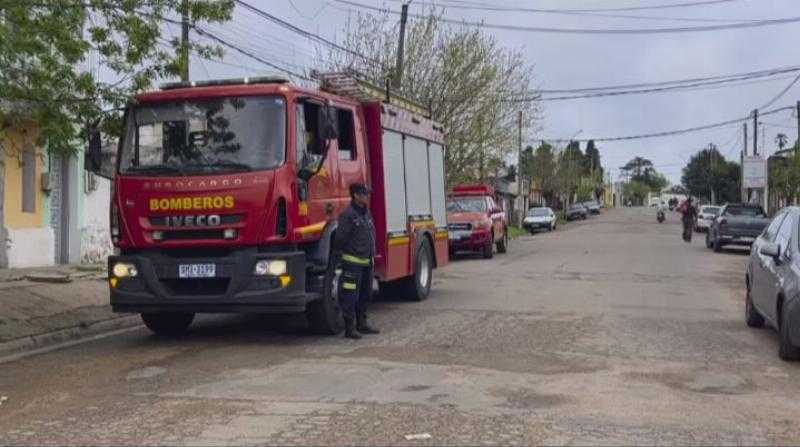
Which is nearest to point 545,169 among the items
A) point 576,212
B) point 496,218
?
point 576,212

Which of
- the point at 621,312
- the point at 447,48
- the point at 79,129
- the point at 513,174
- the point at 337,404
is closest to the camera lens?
the point at 337,404

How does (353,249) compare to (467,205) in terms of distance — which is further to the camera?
(467,205)

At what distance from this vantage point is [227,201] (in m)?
9.66

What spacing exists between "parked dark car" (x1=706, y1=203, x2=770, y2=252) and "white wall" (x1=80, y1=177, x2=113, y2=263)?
1852 centimetres

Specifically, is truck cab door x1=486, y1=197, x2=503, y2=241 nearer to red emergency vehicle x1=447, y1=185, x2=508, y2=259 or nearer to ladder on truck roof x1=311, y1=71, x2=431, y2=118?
red emergency vehicle x1=447, y1=185, x2=508, y2=259

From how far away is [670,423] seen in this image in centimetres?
663

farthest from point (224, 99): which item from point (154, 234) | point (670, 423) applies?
point (670, 423)

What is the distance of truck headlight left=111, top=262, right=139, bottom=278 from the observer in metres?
10.0

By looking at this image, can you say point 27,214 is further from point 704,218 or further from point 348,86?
point 704,218

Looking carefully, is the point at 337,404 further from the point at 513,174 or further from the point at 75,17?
the point at 513,174

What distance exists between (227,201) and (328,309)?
1.80 meters

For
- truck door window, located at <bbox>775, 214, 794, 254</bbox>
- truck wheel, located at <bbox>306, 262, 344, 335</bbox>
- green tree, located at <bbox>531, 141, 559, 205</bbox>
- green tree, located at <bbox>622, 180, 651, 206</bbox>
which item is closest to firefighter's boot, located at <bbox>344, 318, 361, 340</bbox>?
truck wheel, located at <bbox>306, 262, 344, 335</bbox>

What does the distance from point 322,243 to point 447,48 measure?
813 inches

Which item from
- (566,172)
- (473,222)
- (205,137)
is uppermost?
(566,172)
